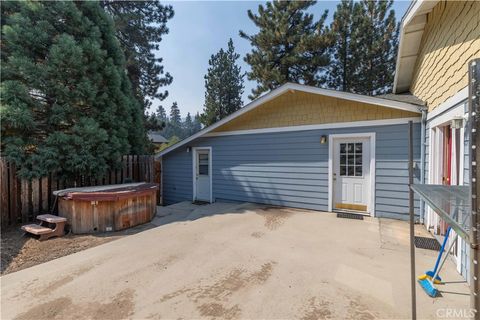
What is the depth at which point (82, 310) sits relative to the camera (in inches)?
91.9

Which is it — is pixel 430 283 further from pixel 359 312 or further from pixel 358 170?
pixel 358 170

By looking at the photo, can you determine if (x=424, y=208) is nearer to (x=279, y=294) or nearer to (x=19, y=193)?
(x=279, y=294)

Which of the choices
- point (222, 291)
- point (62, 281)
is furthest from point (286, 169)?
point (62, 281)

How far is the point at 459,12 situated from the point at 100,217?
676 cm

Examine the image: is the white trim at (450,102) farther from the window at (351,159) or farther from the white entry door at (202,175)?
the white entry door at (202,175)

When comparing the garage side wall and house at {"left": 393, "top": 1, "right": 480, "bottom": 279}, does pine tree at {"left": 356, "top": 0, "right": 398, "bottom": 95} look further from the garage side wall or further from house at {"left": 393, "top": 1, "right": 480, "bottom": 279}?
the garage side wall

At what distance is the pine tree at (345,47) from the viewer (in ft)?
42.3

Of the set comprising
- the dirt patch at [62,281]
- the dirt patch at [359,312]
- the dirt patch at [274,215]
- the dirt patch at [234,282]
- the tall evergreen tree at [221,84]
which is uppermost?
the tall evergreen tree at [221,84]

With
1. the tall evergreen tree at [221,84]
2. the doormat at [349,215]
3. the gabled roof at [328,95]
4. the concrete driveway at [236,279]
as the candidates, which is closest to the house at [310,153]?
the gabled roof at [328,95]

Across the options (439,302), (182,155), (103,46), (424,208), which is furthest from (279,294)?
(103,46)

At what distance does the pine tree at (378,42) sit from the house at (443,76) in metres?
8.50

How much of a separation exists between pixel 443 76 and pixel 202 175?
6878 mm

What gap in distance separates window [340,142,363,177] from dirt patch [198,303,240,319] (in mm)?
4614

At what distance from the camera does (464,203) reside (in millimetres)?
1350
